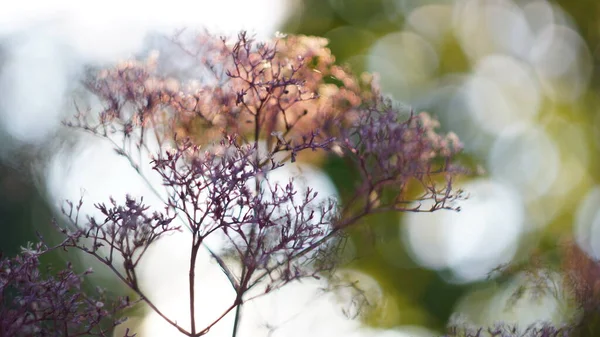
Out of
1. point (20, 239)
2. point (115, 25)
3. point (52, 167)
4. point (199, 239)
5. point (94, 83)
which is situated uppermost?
point (115, 25)

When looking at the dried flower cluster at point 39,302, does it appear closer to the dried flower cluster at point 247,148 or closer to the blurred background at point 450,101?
the dried flower cluster at point 247,148

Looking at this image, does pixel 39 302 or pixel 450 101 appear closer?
pixel 39 302

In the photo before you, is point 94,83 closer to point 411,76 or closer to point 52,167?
point 52,167

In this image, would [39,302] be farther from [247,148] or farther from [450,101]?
[450,101]

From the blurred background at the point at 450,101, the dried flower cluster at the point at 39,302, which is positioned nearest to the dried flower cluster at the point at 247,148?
the dried flower cluster at the point at 39,302

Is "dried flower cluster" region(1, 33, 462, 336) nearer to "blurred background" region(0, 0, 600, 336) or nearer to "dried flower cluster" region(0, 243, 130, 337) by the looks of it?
"dried flower cluster" region(0, 243, 130, 337)

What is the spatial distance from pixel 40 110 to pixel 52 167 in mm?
561

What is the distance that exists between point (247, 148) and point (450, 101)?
420 cm

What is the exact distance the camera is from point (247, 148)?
66cm

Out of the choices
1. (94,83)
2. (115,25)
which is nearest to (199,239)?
(94,83)

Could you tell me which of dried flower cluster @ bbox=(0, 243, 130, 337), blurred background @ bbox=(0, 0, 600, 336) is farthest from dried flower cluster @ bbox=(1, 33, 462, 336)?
blurred background @ bbox=(0, 0, 600, 336)

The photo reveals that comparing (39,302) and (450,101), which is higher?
(450,101)

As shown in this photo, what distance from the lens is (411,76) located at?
→ 4.77m

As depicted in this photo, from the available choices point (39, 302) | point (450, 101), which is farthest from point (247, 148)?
point (450, 101)
